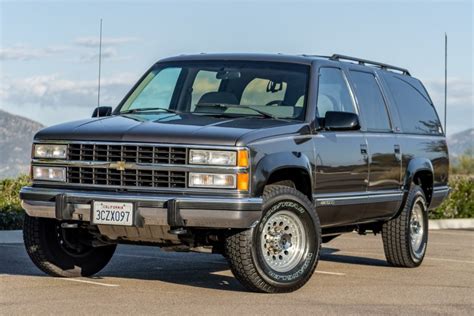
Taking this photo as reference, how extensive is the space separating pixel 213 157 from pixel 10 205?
25.8 ft

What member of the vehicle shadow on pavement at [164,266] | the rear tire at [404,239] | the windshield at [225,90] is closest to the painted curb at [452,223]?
the vehicle shadow on pavement at [164,266]

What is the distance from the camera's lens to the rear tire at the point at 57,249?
10.1 m

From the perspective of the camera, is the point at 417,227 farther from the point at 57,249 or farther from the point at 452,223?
the point at 452,223

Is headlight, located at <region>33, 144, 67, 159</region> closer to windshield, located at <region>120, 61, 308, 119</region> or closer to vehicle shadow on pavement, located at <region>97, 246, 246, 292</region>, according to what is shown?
windshield, located at <region>120, 61, 308, 119</region>

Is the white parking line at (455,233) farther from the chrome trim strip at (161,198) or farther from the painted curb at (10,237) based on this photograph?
the chrome trim strip at (161,198)

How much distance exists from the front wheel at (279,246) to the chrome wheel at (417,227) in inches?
118

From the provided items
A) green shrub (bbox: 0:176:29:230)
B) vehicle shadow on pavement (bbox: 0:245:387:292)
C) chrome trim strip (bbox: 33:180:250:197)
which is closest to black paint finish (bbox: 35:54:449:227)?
chrome trim strip (bbox: 33:180:250:197)

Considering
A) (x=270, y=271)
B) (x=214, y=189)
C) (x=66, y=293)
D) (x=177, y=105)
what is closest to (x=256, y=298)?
(x=270, y=271)

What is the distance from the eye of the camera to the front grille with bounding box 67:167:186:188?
30.3 ft

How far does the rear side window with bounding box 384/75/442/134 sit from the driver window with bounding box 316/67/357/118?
4.27 ft

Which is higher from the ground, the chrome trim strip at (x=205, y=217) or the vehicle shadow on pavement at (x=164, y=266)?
the chrome trim strip at (x=205, y=217)

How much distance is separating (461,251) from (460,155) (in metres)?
30.9

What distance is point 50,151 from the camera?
9.86 m

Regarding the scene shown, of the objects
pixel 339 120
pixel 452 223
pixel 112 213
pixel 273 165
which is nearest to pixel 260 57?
pixel 339 120
